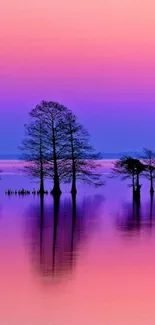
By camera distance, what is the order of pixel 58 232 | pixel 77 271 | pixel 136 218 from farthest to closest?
1. pixel 136 218
2. pixel 58 232
3. pixel 77 271

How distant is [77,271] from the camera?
22531 millimetres

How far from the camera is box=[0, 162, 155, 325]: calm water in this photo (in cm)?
1731

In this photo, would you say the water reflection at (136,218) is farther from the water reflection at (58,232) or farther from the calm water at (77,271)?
the water reflection at (58,232)

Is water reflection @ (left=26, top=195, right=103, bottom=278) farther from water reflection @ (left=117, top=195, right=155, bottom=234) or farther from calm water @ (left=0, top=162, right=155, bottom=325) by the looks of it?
water reflection @ (left=117, top=195, right=155, bottom=234)

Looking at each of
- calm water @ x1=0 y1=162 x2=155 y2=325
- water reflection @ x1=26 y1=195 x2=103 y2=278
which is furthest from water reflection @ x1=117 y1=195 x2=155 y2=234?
water reflection @ x1=26 y1=195 x2=103 y2=278

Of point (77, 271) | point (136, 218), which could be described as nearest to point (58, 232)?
point (136, 218)

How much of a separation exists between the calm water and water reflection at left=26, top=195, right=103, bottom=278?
0.03 metres

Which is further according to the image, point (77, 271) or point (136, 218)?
point (136, 218)

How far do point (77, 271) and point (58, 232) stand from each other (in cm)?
1118

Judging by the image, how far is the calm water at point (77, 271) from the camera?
17.3 meters

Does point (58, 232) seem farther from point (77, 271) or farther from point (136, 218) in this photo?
point (77, 271)

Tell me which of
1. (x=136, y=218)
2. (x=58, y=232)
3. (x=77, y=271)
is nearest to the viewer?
(x=77, y=271)

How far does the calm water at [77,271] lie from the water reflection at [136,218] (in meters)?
0.05

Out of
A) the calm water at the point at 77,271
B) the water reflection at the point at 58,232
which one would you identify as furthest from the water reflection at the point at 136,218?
the water reflection at the point at 58,232
